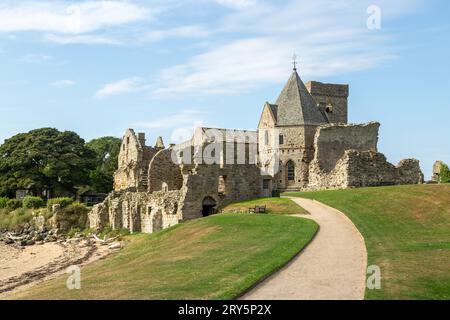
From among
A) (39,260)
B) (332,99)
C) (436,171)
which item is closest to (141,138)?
(332,99)

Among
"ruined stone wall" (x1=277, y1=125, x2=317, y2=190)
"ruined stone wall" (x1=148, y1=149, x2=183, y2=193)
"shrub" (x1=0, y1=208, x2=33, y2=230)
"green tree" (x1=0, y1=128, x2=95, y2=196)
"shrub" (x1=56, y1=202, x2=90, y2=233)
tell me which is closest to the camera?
"ruined stone wall" (x1=148, y1=149, x2=183, y2=193)

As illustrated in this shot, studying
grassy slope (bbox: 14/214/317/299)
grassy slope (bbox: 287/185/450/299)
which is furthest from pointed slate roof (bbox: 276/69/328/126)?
grassy slope (bbox: 14/214/317/299)

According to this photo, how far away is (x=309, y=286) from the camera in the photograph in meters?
16.3

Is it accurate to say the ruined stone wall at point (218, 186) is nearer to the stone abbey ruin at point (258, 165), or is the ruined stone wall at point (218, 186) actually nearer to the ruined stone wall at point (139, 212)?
the stone abbey ruin at point (258, 165)

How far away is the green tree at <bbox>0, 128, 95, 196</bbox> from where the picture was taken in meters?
71.0

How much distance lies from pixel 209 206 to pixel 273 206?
5.99m

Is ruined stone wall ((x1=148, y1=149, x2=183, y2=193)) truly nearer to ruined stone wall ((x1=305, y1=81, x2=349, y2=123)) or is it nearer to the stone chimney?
the stone chimney

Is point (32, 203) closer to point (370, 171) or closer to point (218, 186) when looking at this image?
point (218, 186)

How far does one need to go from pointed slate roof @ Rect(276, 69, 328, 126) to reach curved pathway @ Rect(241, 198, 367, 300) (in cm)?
2991

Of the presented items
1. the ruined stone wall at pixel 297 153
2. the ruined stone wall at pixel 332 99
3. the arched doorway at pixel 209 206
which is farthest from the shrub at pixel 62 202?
the ruined stone wall at pixel 332 99

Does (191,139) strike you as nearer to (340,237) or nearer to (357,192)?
(357,192)

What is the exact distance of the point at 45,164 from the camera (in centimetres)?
7244

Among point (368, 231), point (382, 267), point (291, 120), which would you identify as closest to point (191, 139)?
point (291, 120)

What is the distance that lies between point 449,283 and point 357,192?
838 inches
